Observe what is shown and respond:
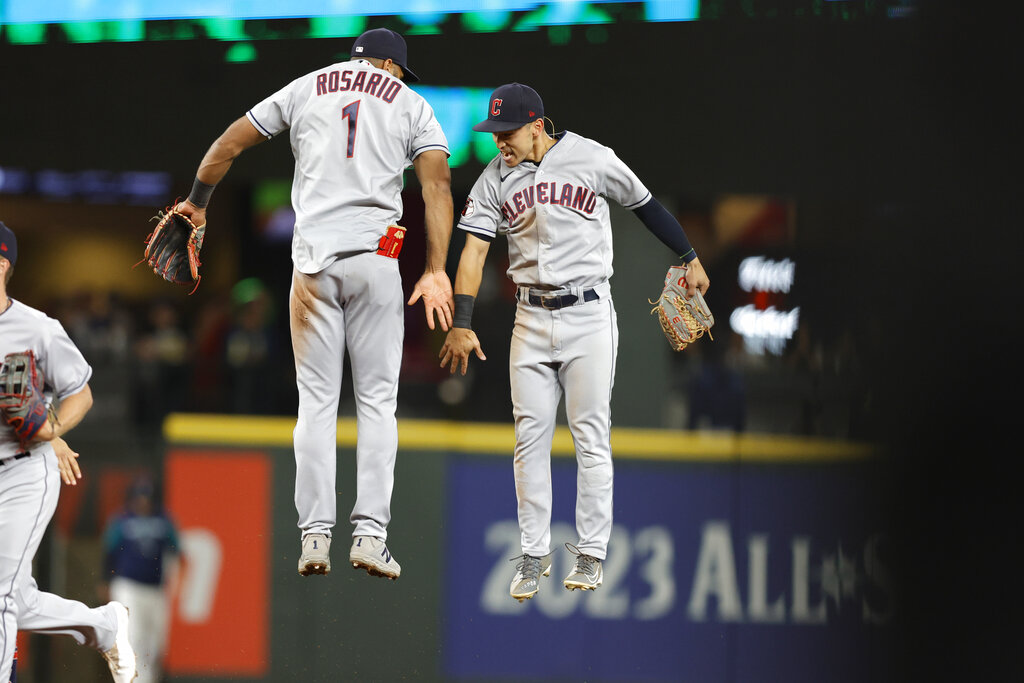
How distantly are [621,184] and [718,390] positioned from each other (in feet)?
5.54

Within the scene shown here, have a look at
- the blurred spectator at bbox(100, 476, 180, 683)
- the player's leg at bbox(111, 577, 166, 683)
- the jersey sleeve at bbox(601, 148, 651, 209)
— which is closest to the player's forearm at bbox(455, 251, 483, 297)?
the jersey sleeve at bbox(601, 148, 651, 209)

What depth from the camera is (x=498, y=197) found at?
4.65 meters

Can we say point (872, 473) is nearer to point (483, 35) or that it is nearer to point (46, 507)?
point (483, 35)

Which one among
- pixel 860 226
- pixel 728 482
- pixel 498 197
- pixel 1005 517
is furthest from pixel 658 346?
pixel 1005 517

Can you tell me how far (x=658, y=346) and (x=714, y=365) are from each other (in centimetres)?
33

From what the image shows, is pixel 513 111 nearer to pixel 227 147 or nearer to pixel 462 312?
pixel 462 312

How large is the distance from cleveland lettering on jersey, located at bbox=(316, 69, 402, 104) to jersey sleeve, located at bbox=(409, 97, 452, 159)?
128mm

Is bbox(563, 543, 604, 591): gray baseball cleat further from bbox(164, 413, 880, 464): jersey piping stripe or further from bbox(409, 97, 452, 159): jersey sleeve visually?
bbox(409, 97, 452, 159): jersey sleeve

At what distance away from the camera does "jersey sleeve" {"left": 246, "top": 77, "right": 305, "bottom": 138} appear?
15.0 ft

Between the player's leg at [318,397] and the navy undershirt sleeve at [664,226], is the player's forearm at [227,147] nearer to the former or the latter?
the player's leg at [318,397]

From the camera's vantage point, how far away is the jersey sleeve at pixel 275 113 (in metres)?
4.58

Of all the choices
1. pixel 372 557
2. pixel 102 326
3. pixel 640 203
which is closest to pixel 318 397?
pixel 372 557

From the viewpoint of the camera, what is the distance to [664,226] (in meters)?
4.80

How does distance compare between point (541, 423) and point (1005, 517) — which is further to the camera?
point (1005, 517)
